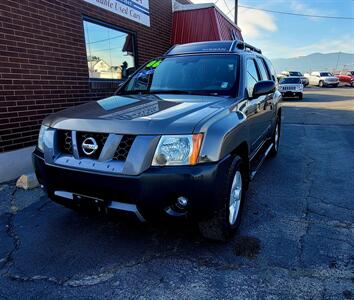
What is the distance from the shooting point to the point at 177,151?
244cm

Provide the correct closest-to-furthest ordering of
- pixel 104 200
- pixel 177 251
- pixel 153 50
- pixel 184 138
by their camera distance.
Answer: pixel 184 138 < pixel 104 200 < pixel 177 251 < pixel 153 50

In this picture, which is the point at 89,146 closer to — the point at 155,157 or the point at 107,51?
the point at 155,157

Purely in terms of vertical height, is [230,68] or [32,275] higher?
[230,68]

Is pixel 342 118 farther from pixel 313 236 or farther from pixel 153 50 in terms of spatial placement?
pixel 313 236

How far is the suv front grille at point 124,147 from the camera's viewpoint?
2.48 metres

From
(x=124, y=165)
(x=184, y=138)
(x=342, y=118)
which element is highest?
(x=184, y=138)

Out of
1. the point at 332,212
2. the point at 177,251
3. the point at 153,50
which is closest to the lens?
the point at 177,251

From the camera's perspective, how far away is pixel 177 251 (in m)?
2.90

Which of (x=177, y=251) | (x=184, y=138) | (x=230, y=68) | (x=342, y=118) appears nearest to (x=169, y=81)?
(x=230, y=68)

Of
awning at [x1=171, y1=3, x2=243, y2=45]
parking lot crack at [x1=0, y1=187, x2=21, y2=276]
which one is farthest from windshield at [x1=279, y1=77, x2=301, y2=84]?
parking lot crack at [x1=0, y1=187, x2=21, y2=276]

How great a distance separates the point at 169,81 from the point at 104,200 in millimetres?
1884

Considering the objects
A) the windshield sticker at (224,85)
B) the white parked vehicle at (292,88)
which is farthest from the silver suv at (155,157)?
the white parked vehicle at (292,88)

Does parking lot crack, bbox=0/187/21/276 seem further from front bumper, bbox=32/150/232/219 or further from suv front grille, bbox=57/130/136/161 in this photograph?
suv front grille, bbox=57/130/136/161

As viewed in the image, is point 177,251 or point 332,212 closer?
point 177,251
